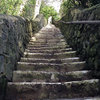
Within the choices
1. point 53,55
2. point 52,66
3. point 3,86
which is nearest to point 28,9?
point 53,55

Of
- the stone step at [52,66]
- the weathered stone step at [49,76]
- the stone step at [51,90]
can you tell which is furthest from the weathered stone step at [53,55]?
the stone step at [51,90]

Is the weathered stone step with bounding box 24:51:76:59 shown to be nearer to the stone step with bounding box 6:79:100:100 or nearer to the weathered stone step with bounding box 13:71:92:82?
the weathered stone step with bounding box 13:71:92:82

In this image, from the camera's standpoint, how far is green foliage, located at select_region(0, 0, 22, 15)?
25.6 ft

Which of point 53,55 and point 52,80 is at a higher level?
point 53,55

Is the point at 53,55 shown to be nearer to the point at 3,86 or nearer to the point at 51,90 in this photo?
the point at 51,90

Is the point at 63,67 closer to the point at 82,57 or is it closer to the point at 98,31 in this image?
the point at 82,57

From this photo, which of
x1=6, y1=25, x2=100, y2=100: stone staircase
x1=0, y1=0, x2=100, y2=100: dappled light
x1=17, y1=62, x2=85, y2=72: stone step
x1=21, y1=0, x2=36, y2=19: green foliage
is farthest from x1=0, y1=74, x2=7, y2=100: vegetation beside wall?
x1=21, y1=0, x2=36, y2=19: green foliage

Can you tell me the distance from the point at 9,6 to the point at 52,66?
6.69 m

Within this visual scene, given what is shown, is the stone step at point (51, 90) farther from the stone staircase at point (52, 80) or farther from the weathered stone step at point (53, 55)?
the weathered stone step at point (53, 55)

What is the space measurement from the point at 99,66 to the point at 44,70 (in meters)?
1.10

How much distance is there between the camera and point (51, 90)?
7.02ft

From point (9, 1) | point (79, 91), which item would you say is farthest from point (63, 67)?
point (9, 1)

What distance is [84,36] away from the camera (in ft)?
9.73

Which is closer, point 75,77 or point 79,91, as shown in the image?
point 79,91
